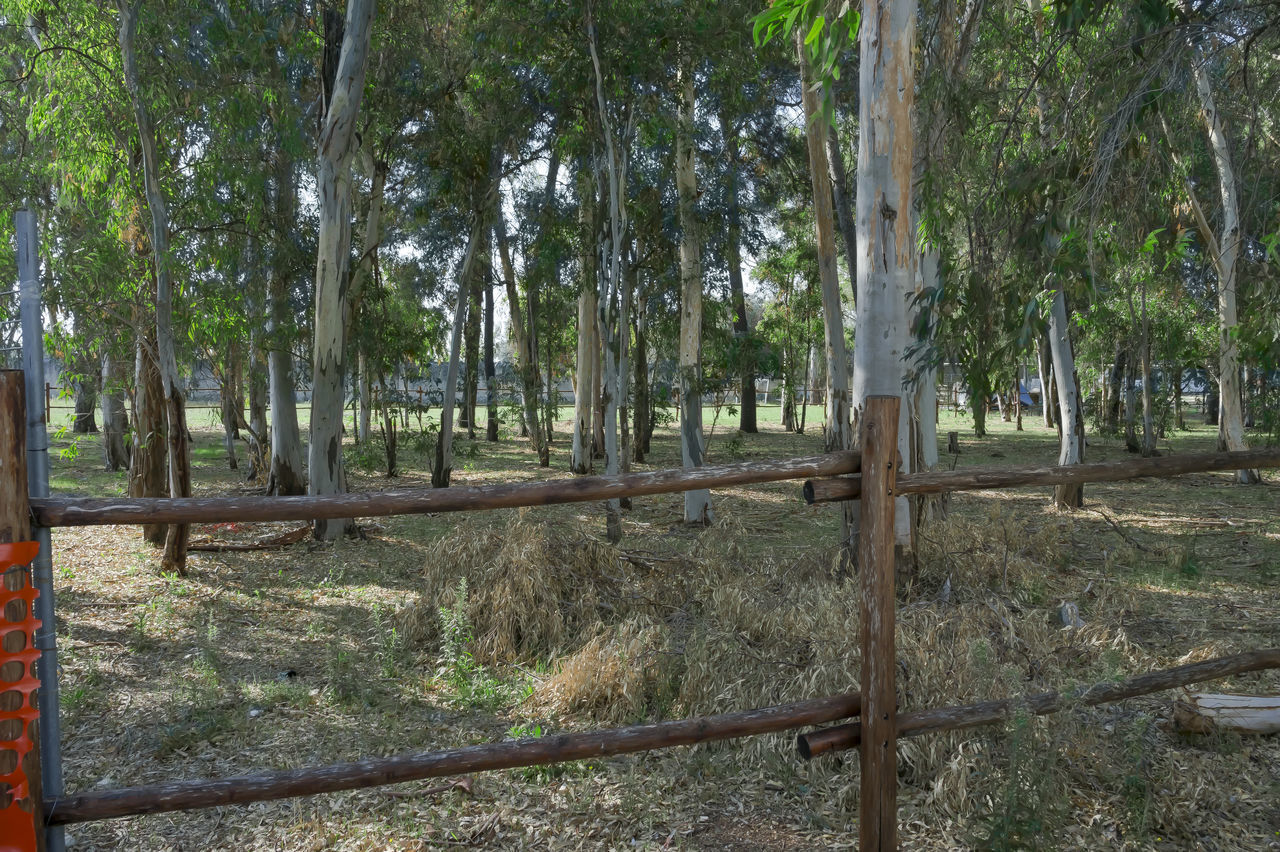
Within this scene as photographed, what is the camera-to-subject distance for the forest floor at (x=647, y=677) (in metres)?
3.83

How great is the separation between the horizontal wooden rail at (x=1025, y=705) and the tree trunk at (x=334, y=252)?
8687mm

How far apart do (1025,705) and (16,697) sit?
3.36 meters

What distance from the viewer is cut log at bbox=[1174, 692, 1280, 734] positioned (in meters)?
4.41

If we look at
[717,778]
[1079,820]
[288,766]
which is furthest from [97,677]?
[1079,820]

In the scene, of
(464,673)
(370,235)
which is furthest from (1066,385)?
(370,235)

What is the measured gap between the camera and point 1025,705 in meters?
3.37

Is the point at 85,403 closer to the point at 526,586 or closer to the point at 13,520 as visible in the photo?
the point at 526,586

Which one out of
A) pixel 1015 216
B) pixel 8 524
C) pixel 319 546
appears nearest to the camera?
pixel 8 524

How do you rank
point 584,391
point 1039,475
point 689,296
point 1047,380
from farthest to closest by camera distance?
point 1047,380
point 584,391
point 689,296
point 1039,475

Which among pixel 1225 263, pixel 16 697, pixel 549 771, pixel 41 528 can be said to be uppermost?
pixel 1225 263

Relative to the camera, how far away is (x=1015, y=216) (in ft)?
19.0

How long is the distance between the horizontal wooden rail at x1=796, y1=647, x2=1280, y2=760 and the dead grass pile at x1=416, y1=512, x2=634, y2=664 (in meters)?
3.20

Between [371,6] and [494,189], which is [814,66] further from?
[494,189]

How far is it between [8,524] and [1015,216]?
217 inches
